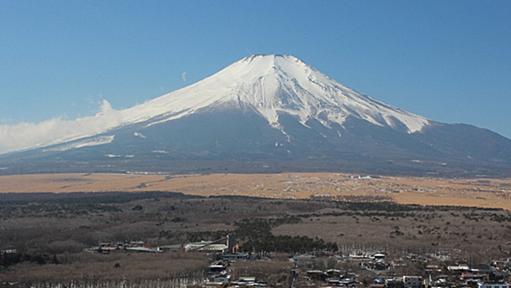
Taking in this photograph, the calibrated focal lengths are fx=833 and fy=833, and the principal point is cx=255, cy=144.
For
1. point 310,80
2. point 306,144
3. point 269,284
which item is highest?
point 310,80

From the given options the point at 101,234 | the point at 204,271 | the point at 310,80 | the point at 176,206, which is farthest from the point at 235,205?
the point at 310,80

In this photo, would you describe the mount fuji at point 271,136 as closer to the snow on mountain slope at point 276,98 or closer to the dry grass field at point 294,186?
the snow on mountain slope at point 276,98

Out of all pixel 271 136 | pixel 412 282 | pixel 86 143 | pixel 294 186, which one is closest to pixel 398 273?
pixel 412 282

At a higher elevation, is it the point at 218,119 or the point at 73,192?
Result: the point at 218,119

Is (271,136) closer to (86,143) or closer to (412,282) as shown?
(86,143)

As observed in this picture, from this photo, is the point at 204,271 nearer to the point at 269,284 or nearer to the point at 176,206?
the point at 269,284

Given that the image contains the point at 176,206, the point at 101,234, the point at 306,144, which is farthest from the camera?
the point at 306,144

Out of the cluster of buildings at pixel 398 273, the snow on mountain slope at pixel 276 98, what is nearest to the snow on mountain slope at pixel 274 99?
the snow on mountain slope at pixel 276 98
